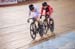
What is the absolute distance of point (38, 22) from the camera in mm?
2236

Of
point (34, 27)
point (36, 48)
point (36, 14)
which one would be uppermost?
point (36, 14)

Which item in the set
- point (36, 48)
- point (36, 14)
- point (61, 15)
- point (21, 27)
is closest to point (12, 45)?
point (36, 48)

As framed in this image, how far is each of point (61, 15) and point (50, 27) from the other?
3.19 feet

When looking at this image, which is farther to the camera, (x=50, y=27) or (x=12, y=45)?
(x=50, y=27)

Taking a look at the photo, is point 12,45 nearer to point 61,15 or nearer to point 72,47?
point 72,47

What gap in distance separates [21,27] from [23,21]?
0.27 m

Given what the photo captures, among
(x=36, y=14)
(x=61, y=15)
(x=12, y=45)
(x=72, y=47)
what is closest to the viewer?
(x=72, y=47)

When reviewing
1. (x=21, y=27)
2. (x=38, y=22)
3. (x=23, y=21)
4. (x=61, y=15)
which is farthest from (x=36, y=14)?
(x=61, y=15)

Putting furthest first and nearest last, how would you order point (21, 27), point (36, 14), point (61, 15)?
point (61, 15) < point (21, 27) < point (36, 14)

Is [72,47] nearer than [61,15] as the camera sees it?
Yes

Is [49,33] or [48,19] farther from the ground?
[48,19]

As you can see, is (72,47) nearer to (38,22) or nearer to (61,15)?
(38,22)

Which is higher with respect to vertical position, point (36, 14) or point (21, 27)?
point (36, 14)

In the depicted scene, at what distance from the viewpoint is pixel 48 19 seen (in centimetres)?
239
